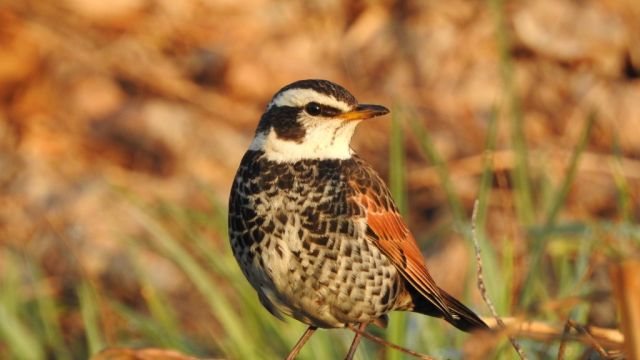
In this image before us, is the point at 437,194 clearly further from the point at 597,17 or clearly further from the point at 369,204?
the point at 369,204

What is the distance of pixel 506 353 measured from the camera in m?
3.74

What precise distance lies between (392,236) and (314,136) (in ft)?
1.21

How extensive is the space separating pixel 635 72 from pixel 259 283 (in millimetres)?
5562

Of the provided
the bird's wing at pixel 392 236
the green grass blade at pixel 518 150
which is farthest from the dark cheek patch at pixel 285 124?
the green grass blade at pixel 518 150

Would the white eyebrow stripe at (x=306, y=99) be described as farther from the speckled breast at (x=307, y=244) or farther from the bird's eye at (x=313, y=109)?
the speckled breast at (x=307, y=244)

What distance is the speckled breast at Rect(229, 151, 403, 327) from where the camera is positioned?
10.1 ft

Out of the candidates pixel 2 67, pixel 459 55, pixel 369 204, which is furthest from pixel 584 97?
pixel 369 204

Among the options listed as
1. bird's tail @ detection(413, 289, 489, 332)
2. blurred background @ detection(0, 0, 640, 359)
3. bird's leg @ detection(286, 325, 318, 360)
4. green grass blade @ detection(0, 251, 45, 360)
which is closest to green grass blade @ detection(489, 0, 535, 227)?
blurred background @ detection(0, 0, 640, 359)

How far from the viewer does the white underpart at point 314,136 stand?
330 cm

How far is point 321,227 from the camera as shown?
3.11 meters

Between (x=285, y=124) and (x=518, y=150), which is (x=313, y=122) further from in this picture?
(x=518, y=150)

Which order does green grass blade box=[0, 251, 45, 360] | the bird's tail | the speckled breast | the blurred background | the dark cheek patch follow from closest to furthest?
1. the speckled breast
2. the bird's tail
3. the dark cheek patch
4. green grass blade box=[0, 251, 45, 360]
5. the blurred background

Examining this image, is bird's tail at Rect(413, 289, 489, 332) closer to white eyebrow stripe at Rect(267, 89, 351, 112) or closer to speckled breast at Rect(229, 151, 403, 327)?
speckled breast at Rect(229, 151, 403, 327)

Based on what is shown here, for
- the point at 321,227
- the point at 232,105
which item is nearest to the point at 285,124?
the point at 321,227
